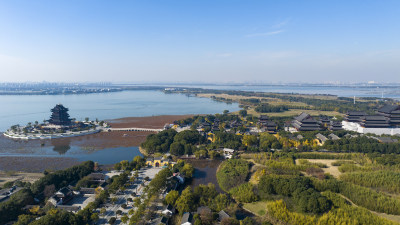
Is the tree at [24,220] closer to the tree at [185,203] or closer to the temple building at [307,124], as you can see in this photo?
the tree at [185,203]

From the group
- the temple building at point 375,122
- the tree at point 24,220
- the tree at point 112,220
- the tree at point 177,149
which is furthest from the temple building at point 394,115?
the tree at point 24,220

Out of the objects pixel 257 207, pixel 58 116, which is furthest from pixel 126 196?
pixel 58 116

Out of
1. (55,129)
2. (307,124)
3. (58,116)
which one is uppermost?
(58,116)

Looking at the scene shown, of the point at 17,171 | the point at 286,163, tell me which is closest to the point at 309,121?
the point at 286,163

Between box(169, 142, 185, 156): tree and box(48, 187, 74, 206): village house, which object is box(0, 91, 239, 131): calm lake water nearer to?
box(169, 142, 185, 156): tree

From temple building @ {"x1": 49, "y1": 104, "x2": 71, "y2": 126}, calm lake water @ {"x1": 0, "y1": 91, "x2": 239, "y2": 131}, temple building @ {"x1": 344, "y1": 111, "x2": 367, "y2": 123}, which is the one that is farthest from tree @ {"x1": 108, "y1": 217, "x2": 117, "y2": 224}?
calm lake water @ {"x1": 0, "y1": 91, "x2": 239, "y2": 131}

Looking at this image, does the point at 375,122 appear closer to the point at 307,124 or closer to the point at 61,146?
the point at 307,124
